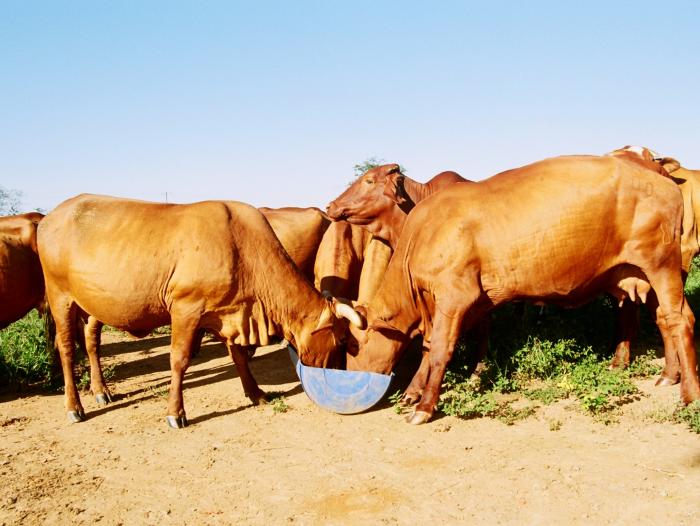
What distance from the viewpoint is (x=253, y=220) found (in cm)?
635

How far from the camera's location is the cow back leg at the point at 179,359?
232 inches

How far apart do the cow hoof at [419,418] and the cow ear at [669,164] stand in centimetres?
436

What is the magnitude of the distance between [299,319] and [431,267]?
145 cm

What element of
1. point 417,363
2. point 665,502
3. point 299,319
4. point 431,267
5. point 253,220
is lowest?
point 417,363

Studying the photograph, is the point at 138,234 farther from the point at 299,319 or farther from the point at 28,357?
the point at 28,357

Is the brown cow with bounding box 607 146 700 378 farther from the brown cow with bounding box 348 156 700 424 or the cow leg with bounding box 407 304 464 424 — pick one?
the cow leg with bounding box 407 304 464 424

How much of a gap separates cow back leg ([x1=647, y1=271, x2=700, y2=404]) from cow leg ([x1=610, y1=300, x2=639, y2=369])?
120cm

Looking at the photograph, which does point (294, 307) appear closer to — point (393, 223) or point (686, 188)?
point (393, 223)

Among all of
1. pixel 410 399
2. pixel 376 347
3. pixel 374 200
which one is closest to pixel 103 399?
pixel 376 347

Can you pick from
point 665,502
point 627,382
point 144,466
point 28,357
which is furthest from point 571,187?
point 28,357

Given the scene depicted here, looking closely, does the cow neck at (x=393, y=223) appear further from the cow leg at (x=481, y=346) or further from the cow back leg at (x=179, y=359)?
the cow back leg at (x=179, y=359)

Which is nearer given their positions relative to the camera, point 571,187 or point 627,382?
point 571,187

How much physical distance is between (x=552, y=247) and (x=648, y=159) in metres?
2.17

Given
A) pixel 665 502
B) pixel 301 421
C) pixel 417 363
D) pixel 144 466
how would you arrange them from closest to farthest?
pixel 665 502, pixel 144 466, pixel 301 421, pixel 417 363
